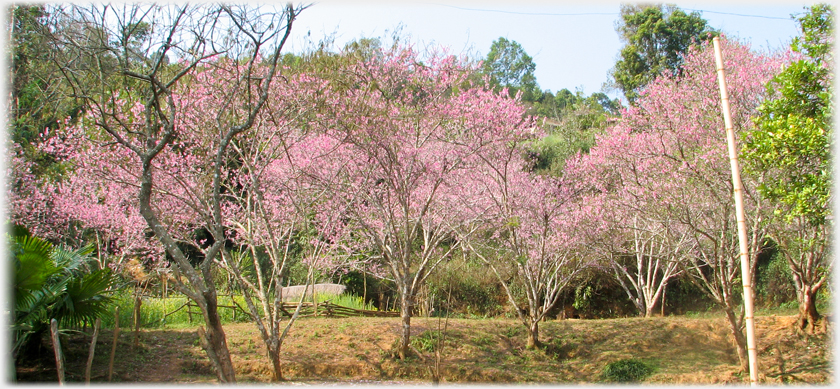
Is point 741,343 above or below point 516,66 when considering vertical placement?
below

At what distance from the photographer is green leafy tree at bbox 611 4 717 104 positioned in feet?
65.2

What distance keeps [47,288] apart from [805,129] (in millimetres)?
6908

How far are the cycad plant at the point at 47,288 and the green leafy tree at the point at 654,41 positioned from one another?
18.3 m

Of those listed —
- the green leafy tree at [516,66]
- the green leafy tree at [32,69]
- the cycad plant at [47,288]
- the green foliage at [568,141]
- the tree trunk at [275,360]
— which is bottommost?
the tree trunk at [275,360]

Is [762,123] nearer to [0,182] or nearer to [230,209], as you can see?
[230,209]

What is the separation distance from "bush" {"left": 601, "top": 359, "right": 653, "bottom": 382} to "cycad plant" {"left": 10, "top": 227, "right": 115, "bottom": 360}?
237 inches

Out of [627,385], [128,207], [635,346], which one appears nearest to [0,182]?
[128,207]

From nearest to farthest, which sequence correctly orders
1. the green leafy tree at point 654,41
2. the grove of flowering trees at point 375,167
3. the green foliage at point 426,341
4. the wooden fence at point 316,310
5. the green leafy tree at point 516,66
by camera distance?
1. the grove of flowering trees at point 375,167
2. the green foliage at point 426,341
3. the wooden fence at point 316,310
4. the green leafy tree at point 654,41
5. the green leafy tree at point 516,66

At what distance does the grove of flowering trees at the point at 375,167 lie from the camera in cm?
585

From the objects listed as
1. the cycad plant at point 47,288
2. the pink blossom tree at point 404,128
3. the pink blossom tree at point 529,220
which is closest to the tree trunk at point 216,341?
the cycad plant at point 47,288

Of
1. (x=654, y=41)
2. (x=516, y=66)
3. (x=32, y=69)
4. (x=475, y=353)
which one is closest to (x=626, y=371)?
(x=475, y=353)

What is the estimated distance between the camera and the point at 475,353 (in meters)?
7.71

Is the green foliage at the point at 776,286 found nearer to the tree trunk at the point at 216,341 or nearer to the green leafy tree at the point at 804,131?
the green leafy tree at the point at 804,131

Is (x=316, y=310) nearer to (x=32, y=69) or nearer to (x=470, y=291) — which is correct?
(x=470, y=291)
